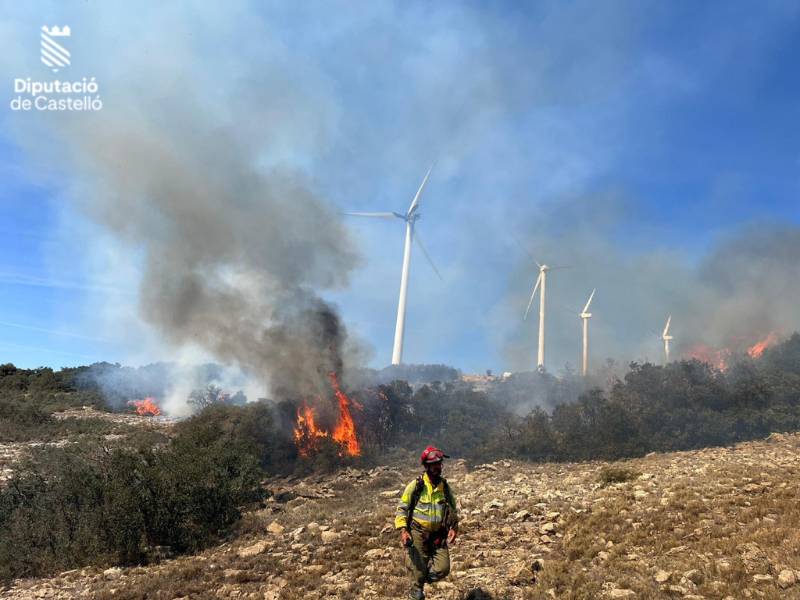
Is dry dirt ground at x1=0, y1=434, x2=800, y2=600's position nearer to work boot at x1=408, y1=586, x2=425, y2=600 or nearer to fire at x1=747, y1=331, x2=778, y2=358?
work boot at x1=408, y1=586, x2=425, y2=600

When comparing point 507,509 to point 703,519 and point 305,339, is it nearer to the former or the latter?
point 703,519

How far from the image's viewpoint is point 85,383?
6025 centimetres

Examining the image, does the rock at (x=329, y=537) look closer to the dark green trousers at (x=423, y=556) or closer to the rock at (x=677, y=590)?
the dark green trousers at (x=423, y=556)

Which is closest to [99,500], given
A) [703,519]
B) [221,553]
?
[221,553]

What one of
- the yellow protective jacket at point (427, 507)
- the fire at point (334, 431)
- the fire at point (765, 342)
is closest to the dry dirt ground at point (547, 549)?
the yellow protective jacket at point (427, 507)

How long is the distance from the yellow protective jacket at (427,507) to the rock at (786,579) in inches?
202

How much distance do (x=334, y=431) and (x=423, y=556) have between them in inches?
907

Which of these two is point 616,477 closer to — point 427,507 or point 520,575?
point 520,575

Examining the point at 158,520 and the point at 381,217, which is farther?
the point at 381,217

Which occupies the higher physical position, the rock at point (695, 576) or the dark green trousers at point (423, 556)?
the dark green trousers at point (423, 556)

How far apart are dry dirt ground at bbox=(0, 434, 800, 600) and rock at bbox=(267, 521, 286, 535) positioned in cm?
5

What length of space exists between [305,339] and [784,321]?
66504mm

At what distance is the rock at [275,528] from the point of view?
14667 millimetres

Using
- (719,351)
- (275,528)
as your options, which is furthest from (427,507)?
(719,351)
